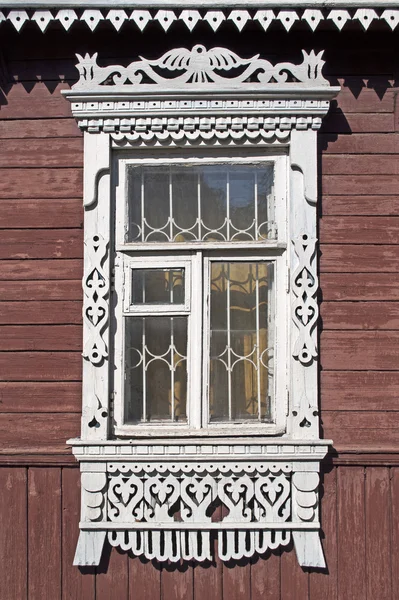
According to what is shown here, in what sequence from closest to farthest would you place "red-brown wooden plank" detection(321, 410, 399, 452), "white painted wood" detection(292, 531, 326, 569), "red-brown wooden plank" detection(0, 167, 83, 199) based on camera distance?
1. "white painted wood" detection(292, 531, 326, 569)
2. "red-brown wooden plank" detection(321, 410, 399, 452)
3. "red-brown wooden plank" detection(0, 167, 83, 199)

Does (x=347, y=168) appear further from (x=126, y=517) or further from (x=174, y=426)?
(x=126, y=517)

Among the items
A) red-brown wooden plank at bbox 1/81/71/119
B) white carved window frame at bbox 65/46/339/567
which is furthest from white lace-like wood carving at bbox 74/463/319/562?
red-brown wooden plank at bbox 1/81/71/119

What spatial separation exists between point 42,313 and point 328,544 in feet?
6.28

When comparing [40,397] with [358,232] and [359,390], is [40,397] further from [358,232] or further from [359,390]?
[358,232]

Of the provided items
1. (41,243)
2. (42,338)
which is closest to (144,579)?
(42,338)

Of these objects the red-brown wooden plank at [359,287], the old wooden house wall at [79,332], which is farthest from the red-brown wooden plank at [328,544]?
the red-brown wooden plank at [359,287]

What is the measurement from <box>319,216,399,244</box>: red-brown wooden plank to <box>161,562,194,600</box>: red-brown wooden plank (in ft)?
6.10

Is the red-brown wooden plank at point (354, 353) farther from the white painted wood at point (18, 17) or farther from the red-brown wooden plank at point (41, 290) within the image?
the white painted wood at point (18, 17)

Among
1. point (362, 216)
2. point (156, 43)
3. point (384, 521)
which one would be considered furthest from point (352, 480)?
point (156, 43)

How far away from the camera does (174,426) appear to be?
326 cm

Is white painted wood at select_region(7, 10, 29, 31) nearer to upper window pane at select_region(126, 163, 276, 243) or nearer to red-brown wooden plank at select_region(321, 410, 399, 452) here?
upper window pane at select_region(126, 163, 276, 243)

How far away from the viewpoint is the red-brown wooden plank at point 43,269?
331 centimetres

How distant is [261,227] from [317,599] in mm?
1943

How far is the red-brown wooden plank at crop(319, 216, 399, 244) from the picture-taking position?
10.9ft
